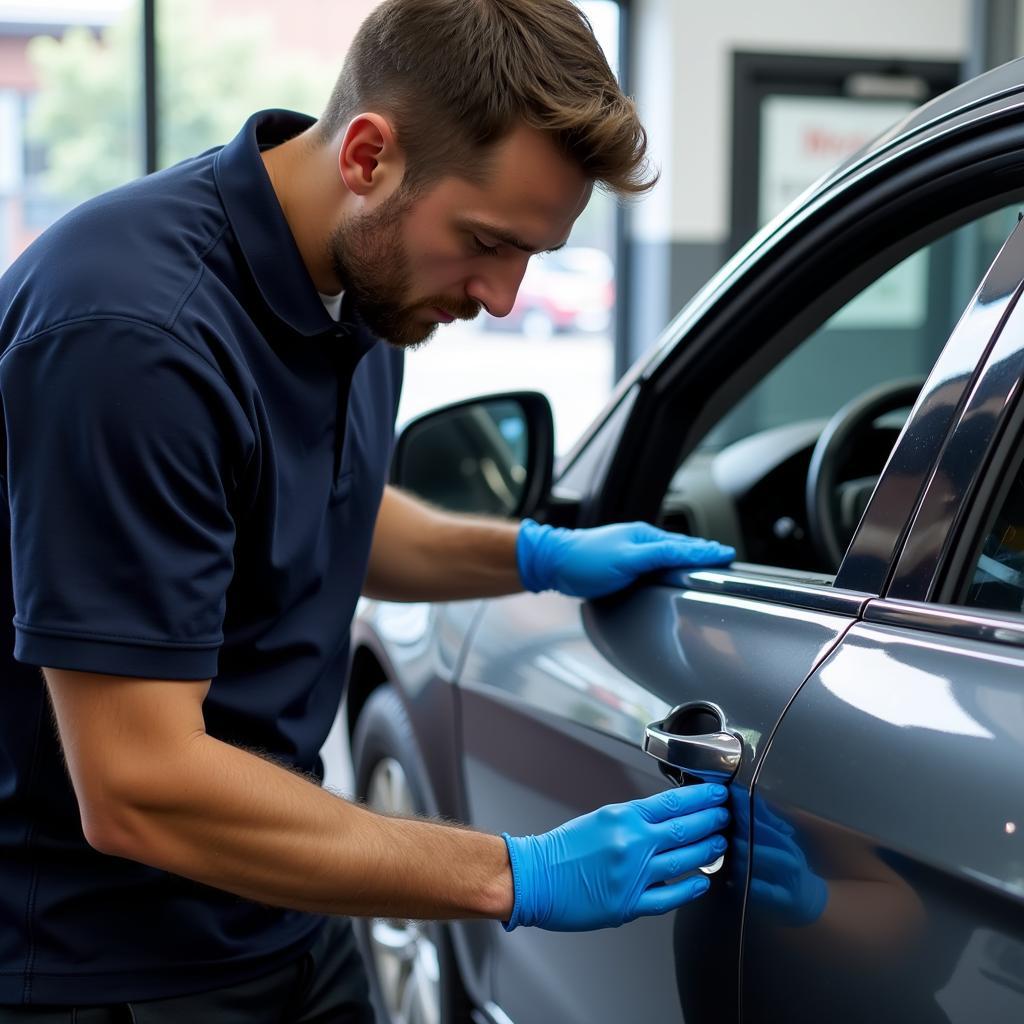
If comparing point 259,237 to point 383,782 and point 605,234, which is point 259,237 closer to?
point 383,782

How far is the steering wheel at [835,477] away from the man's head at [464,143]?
2.35ft

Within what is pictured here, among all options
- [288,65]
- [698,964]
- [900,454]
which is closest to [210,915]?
[698,964]

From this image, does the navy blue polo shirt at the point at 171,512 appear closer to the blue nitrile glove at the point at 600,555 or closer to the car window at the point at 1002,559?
the blue nitrile glove at the point at 600,555

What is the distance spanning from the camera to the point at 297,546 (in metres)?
1.37

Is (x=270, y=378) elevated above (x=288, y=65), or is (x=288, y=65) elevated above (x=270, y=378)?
(x=288, y=65)

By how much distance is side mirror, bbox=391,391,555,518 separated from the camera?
74.7 inches

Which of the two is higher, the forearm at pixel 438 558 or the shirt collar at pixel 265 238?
the shirt collar at pixel 265 238

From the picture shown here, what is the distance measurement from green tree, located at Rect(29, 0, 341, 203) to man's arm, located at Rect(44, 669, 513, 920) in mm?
5514

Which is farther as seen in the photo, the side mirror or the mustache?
the side mirror

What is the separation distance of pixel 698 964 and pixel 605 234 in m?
6.56

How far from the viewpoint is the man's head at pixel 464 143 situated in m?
1.30

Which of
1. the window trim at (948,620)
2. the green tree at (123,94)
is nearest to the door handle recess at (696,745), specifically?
the window trim at (948,620)

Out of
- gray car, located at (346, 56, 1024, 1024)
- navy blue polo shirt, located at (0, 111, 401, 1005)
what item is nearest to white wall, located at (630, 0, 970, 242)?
gray car, located at (346, 56, 1024, 1024)

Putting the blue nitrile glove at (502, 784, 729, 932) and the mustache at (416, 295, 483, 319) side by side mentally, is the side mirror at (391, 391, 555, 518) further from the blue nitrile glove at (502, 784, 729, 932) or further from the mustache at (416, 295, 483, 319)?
the blue nitrile glove at (502, 784, 729, 932)
